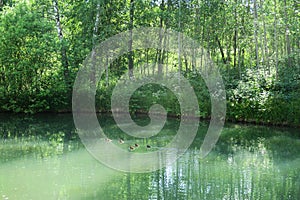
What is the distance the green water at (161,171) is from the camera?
6.98 metres

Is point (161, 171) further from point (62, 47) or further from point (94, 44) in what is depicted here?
point (62, 47)

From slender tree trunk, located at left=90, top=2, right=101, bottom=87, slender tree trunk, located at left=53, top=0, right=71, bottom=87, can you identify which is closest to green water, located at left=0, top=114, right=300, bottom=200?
slender tree trunk, located at left=53, top=0, right=71, bottom=87

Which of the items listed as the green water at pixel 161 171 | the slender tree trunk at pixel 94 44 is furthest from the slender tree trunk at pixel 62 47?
the green water at pixel 161 171

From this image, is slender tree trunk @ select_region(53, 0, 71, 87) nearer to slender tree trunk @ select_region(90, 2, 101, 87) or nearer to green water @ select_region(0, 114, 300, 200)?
slender tree trunk @ select_region(90, 2, 101, 87)

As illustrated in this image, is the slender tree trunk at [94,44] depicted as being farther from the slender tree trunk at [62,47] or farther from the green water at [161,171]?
the green water at [161,171]

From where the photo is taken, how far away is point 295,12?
16.6 meters

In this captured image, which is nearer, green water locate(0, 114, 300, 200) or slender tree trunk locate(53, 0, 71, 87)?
green water locate(0, 114, 300, 200)

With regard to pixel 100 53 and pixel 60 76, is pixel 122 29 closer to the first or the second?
pixel 100 53

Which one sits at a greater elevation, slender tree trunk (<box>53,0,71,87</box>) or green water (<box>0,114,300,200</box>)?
→ slender tree trunk (<box>53,0,71,87</box>)

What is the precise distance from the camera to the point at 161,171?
8.57 m

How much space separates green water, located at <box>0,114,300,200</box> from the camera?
6.98 metres

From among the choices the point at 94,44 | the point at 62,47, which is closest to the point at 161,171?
the point at 94,44

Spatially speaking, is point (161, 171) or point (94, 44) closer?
point (161, 171)

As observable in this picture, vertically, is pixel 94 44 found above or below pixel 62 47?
above
